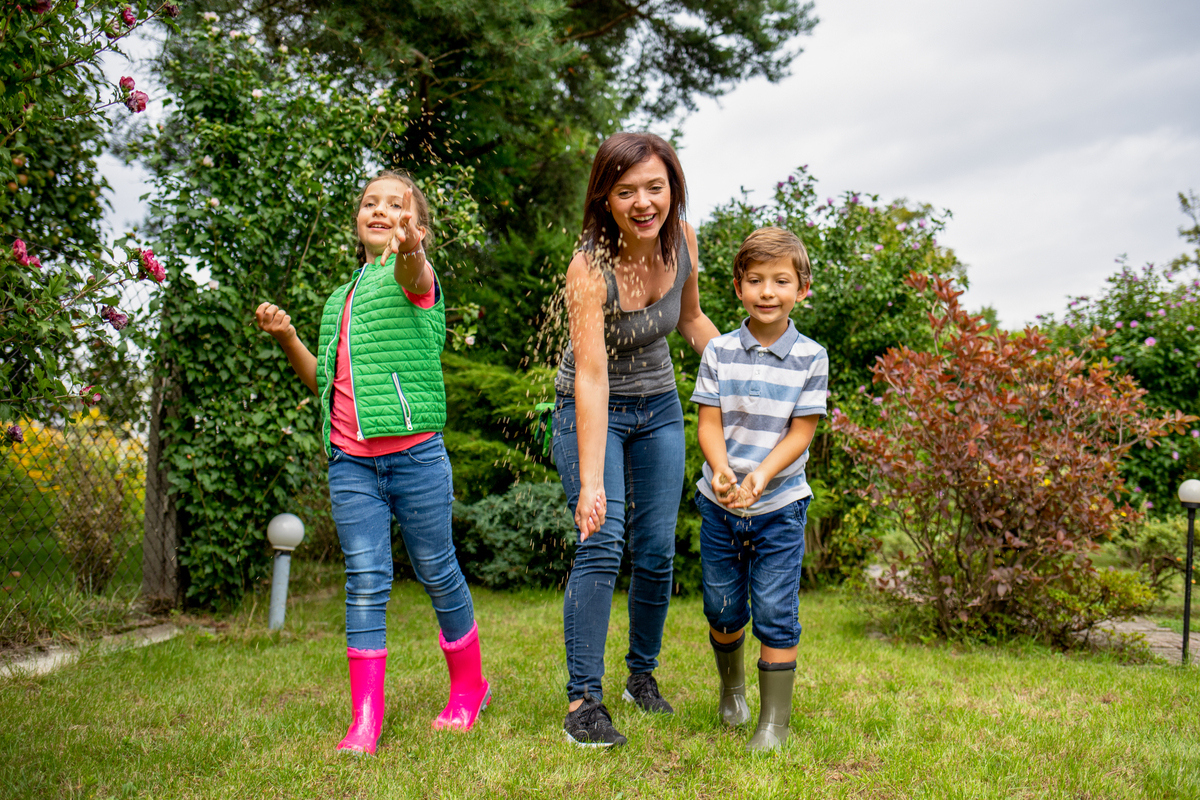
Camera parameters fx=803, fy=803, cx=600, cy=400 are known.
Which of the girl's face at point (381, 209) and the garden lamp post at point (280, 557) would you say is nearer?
the girl's face at point (381, 209)

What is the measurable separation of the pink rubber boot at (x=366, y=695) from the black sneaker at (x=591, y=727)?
1.72ft

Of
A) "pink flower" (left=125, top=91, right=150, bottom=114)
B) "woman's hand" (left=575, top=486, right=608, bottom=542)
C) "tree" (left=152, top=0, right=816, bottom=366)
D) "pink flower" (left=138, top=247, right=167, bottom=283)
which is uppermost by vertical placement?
"tree" (left=152, top=0, right=816, bottom=366)

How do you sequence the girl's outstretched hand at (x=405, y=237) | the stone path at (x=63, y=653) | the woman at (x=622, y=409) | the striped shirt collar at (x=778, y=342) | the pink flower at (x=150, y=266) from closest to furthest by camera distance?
the girl's outstretched hand at (x=405, y=237)
the woman at (x=622, y=409)
the striped shirt collar at (x=778, y=342)
the pink flower at (x=150, y=266)
the stone path at (x=63, y=653)

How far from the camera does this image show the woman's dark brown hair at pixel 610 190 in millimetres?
2277

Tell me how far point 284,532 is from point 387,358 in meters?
2.01

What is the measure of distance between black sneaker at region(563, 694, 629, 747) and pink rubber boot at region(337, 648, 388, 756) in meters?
0.52

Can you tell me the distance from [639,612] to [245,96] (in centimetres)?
339

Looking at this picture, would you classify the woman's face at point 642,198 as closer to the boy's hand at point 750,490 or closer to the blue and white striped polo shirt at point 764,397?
the blue and white striped polo shirt at point 764,397

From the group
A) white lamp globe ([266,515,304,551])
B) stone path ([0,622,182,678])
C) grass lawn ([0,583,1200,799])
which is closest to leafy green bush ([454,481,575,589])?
white lamp globe ([266,515,304,551])

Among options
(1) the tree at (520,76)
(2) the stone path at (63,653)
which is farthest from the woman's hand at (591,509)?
(1) the tree at (520,76)

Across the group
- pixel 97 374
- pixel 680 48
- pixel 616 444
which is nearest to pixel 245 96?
pixel 97 374

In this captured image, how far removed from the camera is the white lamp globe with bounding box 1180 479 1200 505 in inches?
150

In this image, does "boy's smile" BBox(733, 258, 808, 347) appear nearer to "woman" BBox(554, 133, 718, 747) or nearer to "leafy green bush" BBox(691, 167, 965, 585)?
"woman" BBox(554, 133, 718, 747)

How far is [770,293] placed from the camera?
238 centimetres
